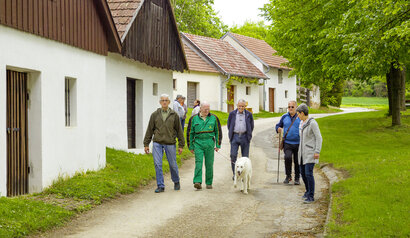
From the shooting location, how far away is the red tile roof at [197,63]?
37375 millimetres

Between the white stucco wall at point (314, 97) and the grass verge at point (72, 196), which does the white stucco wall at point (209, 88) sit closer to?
the white stucco wall at point (314, 97)

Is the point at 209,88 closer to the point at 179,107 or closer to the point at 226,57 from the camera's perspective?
the point at 226,57

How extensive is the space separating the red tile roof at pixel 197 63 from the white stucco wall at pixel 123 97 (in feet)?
59.8

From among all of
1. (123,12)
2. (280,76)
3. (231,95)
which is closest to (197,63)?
(231,95)

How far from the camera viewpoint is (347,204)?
9.32 metres

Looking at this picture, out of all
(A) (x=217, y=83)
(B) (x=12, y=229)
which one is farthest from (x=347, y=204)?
(A) (x=217, y=83)

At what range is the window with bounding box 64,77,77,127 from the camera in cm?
1264

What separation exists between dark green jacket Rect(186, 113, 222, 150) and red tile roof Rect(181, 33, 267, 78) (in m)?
26.5

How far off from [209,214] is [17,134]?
4.11m

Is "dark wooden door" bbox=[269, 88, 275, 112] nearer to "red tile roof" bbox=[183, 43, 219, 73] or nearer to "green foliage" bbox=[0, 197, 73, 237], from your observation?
"red tile roof" bbox=[183, 43, 219, 73]

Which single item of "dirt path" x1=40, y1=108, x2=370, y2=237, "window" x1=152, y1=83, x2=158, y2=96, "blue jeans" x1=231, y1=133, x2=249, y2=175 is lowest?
"dirt path" x1=40, y1=108, x2=370, y2=237

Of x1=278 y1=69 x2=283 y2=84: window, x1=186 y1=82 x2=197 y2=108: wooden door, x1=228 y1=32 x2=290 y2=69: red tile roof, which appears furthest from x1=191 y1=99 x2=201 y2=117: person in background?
x1=278 y1=69 x2=283 y2=84: window

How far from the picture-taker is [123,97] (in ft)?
54.1

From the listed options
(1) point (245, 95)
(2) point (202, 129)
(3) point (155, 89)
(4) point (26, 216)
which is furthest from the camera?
(1) point (245, 95)
